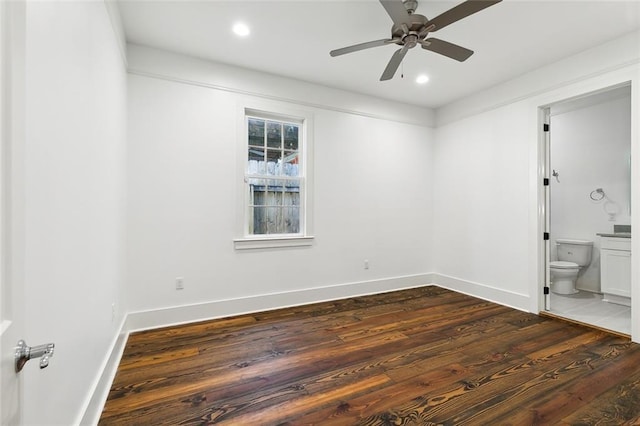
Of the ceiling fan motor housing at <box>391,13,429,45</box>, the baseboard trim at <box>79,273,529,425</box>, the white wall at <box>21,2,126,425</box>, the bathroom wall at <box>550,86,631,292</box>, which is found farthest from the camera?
the bathroom wall at <box>550,86,631,292</box>

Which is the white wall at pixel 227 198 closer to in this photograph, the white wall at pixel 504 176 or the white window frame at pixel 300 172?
the white window frame at pixel 300 172

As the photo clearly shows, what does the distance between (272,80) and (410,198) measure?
2.65 metres

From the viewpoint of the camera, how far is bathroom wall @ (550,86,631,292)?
159 inches

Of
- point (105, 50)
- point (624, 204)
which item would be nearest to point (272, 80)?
point (105, 50)

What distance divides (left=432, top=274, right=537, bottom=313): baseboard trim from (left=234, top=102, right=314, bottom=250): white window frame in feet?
7.64

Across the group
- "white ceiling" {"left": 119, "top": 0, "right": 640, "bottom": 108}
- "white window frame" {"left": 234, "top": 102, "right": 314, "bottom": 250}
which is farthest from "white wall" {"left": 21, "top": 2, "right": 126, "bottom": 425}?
"white window frame" {"left": 234, "top": 102, "right": 314, "bottom": 250}

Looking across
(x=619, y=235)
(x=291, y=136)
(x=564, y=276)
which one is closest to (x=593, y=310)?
(x=564, y=276)

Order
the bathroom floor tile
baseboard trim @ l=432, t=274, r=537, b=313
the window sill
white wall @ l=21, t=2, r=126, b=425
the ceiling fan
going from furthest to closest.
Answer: baseboard trim @ l=432, t=274, r=537, b=313, the window sill, the bathroom floor tile, the ceiling fan, white wall @ l=21, t=2, r=126, b=425

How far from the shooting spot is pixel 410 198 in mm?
4555

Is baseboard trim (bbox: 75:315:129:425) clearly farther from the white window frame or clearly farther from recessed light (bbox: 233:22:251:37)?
recessed light (bbox: 233:22:251:37)

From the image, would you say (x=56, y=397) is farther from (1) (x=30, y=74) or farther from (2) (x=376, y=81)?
(2) (x=376, y=81)

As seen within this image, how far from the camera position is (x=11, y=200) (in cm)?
62

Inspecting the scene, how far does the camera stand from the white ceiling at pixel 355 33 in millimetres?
2357

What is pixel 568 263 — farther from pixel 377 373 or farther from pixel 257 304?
pixel 257 304
